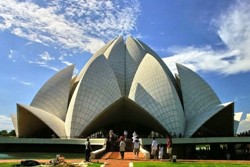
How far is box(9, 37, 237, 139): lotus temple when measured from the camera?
97.2 ft

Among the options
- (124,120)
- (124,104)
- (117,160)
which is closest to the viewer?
(117,160)

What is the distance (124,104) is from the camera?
3189 centimetres

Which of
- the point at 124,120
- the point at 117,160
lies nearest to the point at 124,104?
the point at 124,120

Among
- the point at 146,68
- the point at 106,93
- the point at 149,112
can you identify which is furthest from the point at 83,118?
the point at 146,68

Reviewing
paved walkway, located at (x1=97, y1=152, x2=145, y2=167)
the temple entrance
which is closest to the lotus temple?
the temple entrance

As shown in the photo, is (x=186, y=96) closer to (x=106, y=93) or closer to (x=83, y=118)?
(x=106, y=93)

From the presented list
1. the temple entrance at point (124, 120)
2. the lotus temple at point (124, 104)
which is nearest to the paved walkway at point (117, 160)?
the lotus temple at point (124, 104)

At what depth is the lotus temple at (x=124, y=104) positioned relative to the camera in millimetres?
Result: 29625

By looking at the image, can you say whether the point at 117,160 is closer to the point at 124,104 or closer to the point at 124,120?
the point at 124,104

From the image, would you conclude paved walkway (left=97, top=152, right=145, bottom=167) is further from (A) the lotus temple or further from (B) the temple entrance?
(B) the temple entrance

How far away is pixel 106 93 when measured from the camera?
104 ft

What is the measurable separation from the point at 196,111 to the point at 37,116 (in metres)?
15.2

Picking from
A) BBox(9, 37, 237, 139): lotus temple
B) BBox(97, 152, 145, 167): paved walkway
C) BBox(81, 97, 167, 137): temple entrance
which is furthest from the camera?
BBox(81, 97, 167, 137): temple entrance

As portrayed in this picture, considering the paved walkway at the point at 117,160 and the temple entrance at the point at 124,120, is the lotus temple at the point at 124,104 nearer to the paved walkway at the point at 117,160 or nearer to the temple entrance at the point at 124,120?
the temple entrance at the point at 124,120
